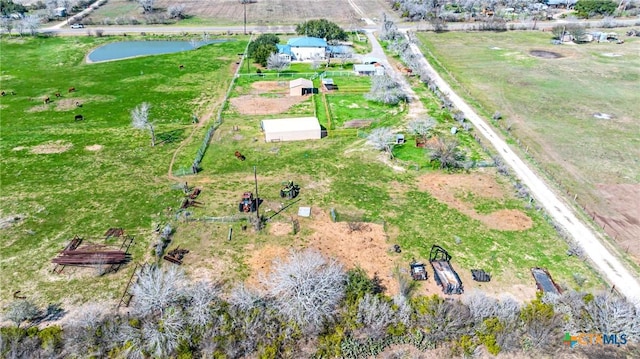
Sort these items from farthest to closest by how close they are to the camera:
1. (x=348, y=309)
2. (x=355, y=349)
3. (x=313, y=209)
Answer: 1. (x=313, y=209)
2. (x=348, y=309)
3. (x=355, y=349)

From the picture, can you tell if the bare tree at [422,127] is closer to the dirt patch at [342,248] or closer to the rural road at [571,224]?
the rural road at [571,224]

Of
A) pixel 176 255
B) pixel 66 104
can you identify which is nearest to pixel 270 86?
pixel 66 104

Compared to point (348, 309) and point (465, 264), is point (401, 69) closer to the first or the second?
point (465, 264)

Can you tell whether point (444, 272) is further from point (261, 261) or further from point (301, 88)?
point (301, 88)

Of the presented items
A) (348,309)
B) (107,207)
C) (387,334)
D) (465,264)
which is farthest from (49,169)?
(465,264)

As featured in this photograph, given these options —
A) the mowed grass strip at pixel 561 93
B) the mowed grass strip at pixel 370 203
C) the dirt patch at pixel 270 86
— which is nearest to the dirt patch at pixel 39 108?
the mowed grass strip at pixel 370 203
